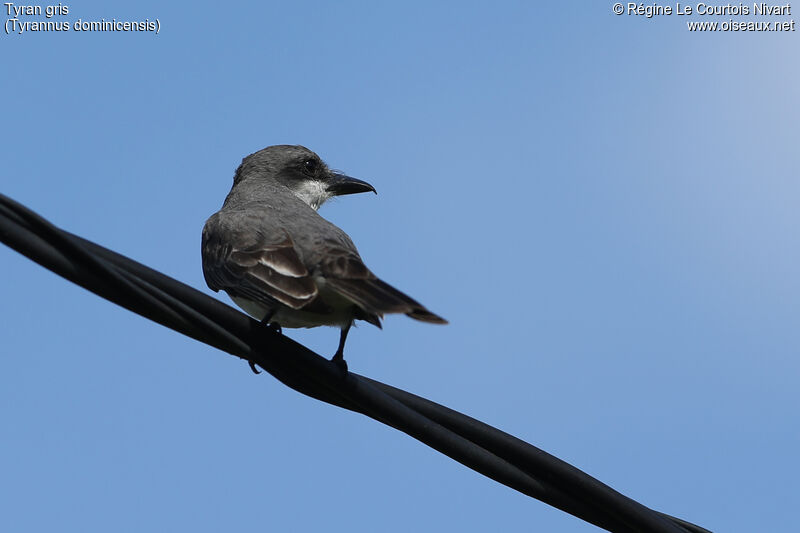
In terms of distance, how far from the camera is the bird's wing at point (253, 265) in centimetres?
592

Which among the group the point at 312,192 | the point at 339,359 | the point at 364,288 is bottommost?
the point at 339,359

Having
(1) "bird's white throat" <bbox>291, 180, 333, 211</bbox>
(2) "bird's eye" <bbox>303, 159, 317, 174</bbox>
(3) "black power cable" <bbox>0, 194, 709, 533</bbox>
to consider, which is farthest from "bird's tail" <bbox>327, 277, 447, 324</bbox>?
(2) "bird's eye" <bbox>303, 159, 317, 174</bbox>

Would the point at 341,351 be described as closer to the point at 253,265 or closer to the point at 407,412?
the point at 253,265

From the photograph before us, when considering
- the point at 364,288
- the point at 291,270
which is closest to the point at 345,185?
the point at 291,270

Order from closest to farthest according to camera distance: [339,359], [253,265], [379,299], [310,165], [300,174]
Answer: [379,299] → [339,359] → [253,265] → [300,174] → [310,165]

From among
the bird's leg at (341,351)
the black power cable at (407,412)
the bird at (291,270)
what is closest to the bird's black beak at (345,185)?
the bird at (291,270)

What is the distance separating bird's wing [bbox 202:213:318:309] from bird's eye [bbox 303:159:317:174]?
237cm

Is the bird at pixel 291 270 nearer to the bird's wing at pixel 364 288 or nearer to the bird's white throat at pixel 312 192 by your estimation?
the bird's wing at pixel 364 288

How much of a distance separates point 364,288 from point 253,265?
119 centimetres

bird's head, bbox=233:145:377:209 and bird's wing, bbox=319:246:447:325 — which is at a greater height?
bird's head, bbox=233:145:377:209

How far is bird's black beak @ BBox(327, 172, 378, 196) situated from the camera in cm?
1039

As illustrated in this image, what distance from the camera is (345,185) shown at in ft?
34.2

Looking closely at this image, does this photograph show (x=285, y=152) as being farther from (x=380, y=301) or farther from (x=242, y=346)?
(x=242, y=346)

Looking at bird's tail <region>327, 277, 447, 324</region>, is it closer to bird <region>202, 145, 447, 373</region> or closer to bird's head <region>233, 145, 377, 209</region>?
bird <region>202, 145, 447, 373</region>
